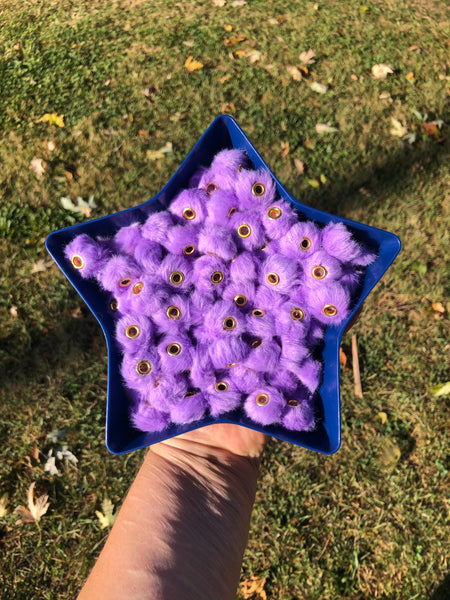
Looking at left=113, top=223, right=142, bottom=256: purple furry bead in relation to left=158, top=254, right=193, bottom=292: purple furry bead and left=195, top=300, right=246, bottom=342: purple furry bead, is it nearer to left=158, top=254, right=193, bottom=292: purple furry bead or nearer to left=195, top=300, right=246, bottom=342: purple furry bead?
left=158, top=254, right=193, bottom=292: purple furry bead

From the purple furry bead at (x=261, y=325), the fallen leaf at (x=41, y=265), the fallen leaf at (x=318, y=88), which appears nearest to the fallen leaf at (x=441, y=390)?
the purple furry bead at (x=261, y=325)

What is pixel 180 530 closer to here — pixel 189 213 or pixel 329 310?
pixel 329 310

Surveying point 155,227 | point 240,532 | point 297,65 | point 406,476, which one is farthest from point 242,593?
point 297,65

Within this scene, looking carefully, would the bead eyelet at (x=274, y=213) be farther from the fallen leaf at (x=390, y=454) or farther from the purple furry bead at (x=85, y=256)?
the fallen leaf at (x=390, y=454)

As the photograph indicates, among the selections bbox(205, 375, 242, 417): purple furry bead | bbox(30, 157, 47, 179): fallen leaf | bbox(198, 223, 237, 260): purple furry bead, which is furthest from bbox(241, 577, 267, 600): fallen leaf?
bbox(30, 157, 47, 179): fallen leaf

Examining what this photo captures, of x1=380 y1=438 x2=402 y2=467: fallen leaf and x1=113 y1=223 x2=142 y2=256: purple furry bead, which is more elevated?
x1=113 y1=223 x2=142 y2=256: purple furry bead

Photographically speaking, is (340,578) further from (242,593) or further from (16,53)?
(16,53)

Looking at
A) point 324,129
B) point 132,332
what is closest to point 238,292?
point 132,332
